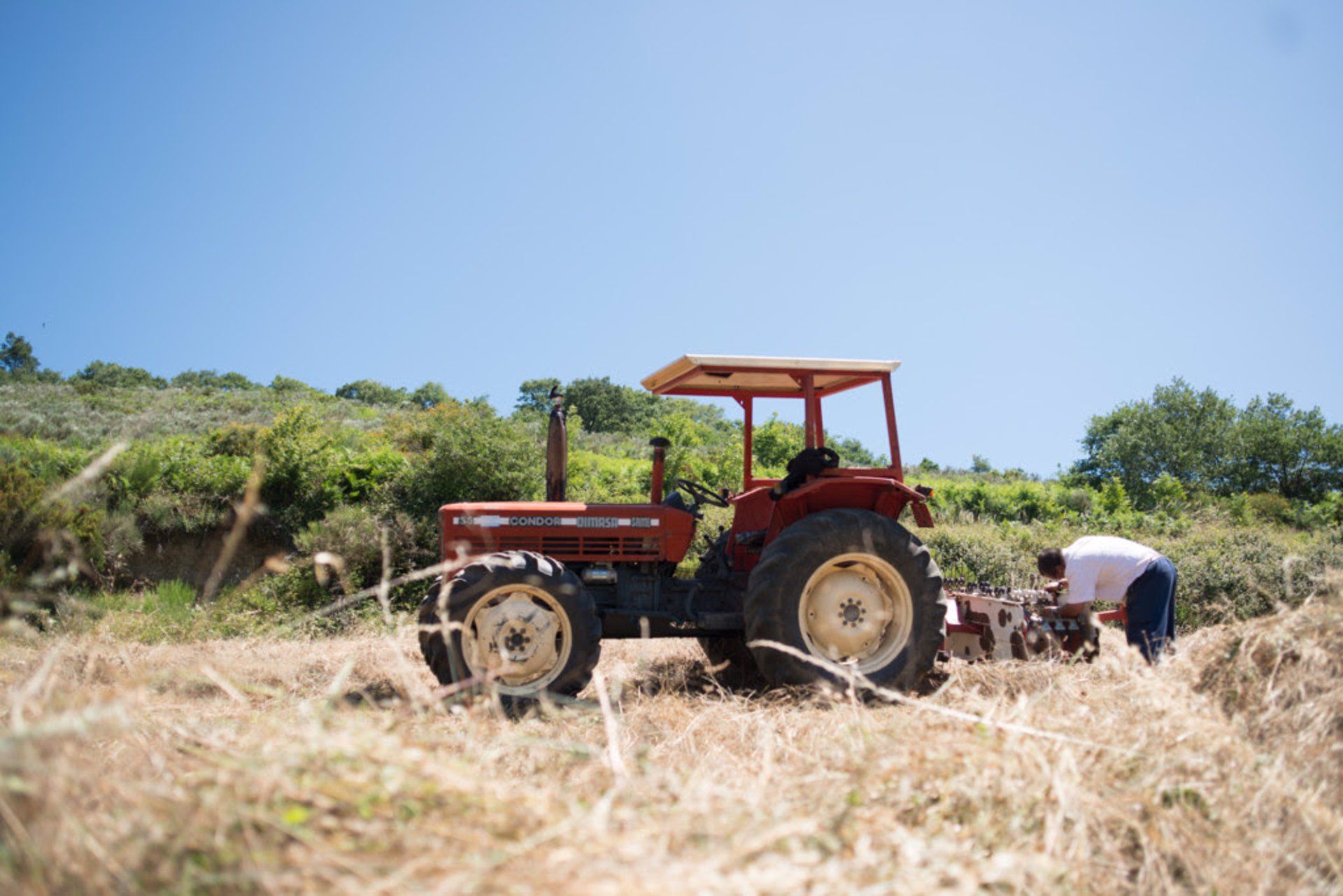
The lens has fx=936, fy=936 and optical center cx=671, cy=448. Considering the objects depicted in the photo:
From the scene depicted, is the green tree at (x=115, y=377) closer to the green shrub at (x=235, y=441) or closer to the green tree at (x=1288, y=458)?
the green shrub at (x=235, y=441)

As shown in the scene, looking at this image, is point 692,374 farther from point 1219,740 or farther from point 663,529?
point 1219,740

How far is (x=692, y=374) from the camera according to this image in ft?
18.9

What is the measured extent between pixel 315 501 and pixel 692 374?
311 inches

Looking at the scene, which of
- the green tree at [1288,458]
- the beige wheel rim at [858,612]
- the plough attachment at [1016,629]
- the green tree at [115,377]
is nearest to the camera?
the beige wheel rim at [858,612]

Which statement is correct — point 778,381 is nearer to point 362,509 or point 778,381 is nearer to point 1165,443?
point 362,509

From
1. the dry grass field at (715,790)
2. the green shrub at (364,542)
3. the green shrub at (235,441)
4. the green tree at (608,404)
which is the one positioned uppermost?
the green tree at (608,404)

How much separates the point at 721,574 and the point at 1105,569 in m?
2.34

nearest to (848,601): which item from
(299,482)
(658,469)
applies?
(658,469)

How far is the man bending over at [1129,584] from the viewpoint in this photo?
563 cm

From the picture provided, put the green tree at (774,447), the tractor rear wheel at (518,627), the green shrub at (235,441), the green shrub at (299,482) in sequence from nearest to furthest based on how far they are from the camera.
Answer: the tractor rear wheel at (518,627) < the green shrub at (299,482) < the green shrub at (235,441) < the green tree at (774,447)

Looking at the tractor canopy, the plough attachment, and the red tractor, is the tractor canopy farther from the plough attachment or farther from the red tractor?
the plough attachment

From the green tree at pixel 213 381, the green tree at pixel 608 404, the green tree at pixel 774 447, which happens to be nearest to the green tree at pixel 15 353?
the green tree at pixel 213 381

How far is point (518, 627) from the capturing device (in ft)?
16.5

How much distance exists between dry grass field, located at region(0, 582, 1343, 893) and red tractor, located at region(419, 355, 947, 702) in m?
0.70
